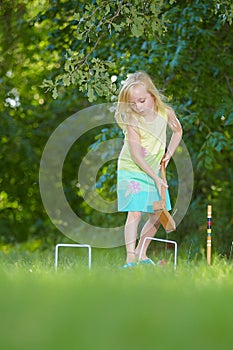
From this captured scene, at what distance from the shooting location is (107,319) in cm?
240

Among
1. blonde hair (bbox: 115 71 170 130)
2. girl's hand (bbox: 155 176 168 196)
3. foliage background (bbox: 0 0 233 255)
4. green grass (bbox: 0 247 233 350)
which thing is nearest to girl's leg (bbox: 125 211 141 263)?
girl's hand (bbox: 155 176 168 196)

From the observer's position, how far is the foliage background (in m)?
6.39

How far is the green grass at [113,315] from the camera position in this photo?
221 centimetres

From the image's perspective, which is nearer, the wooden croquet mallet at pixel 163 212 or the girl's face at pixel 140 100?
the wooden croquet mallet at pixel 163 212

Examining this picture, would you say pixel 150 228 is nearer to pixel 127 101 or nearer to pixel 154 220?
pixel 154 220

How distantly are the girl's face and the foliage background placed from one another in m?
0.41

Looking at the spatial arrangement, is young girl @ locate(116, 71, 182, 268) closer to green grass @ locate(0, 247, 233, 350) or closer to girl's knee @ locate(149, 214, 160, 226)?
girl's knee @ locate(149, 214, 160, 226)

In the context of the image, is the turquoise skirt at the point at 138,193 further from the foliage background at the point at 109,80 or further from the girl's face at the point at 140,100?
the foliage background at the point at 109,80

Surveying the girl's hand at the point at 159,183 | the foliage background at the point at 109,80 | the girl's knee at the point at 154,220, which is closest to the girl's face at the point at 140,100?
the foliage background at the point at 109,80

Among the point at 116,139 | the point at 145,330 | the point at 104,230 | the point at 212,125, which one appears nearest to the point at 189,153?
the point at 212,125

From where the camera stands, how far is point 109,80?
600cm

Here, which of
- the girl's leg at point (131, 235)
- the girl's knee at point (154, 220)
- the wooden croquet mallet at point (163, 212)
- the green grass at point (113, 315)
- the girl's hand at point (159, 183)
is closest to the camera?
the green grass at point (113, 315)

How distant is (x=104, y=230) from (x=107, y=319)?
28.2 ft

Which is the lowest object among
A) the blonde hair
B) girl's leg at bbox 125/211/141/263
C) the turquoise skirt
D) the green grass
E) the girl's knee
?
the green grass
